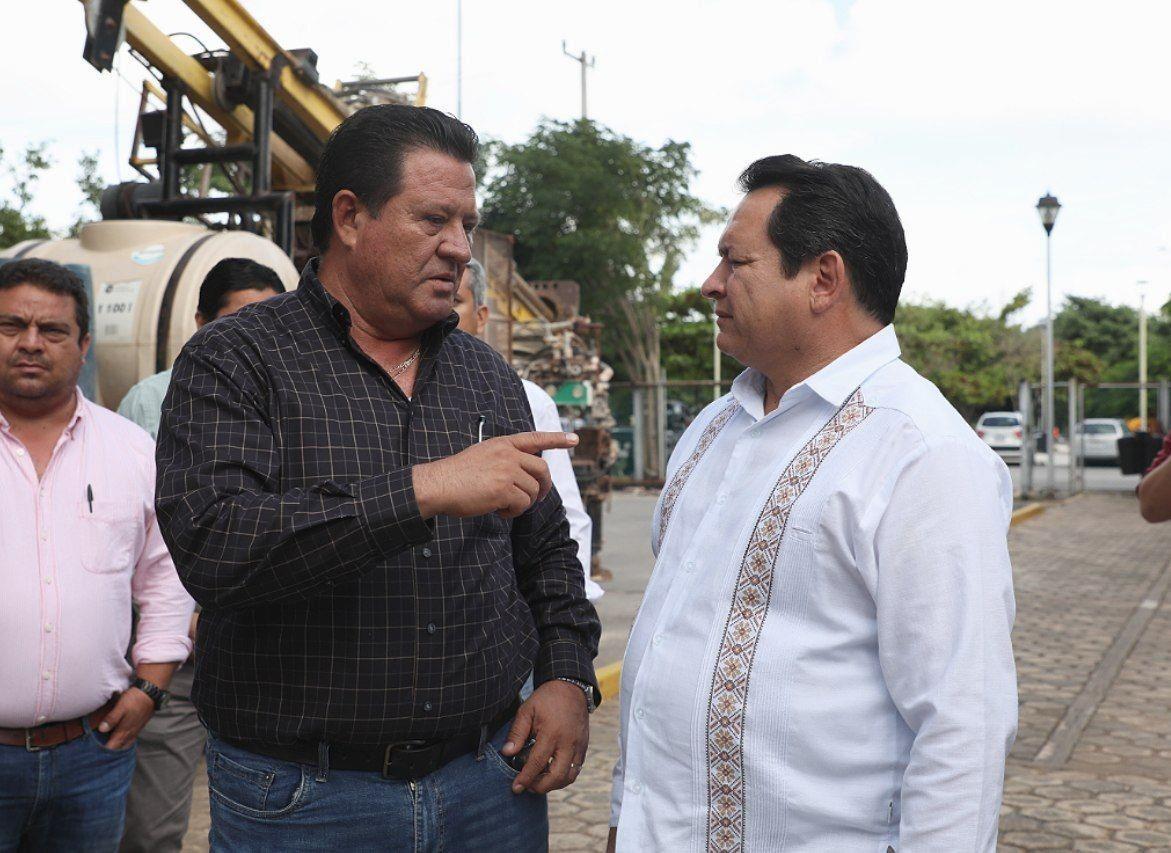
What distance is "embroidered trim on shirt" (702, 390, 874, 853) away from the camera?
216cm

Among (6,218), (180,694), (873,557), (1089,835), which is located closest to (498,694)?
(873,557)

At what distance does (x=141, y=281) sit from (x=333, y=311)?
186 inches

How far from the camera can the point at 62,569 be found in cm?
314

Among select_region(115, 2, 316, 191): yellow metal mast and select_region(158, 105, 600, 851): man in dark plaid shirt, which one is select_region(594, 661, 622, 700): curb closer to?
select_region(115, 2, 316, 191): yellow metal mast

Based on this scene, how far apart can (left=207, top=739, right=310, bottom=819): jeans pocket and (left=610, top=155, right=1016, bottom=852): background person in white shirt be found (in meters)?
0.60

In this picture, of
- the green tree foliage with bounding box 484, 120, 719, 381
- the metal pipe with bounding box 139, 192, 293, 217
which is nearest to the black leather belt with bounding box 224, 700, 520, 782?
the metal pipe with bounding box 139, 192, 293, 217

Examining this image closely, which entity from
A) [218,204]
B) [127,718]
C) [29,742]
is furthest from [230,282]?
[218,204]

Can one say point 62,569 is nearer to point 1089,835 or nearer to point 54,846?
point 54,846

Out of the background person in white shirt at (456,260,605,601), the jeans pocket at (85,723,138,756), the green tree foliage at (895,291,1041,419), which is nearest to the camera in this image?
the jeans pocket at (85,723,138,756)

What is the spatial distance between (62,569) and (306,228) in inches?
311

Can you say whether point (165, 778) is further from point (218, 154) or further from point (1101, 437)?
point (1101, 437)

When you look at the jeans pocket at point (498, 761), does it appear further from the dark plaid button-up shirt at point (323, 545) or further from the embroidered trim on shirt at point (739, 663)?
the embroidered trim on shirt at point (739, 663)

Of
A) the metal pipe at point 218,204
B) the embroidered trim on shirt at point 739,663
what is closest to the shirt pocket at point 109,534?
the embroidered trim on shirt at point 739,663

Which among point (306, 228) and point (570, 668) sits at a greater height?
point (306, 228)
